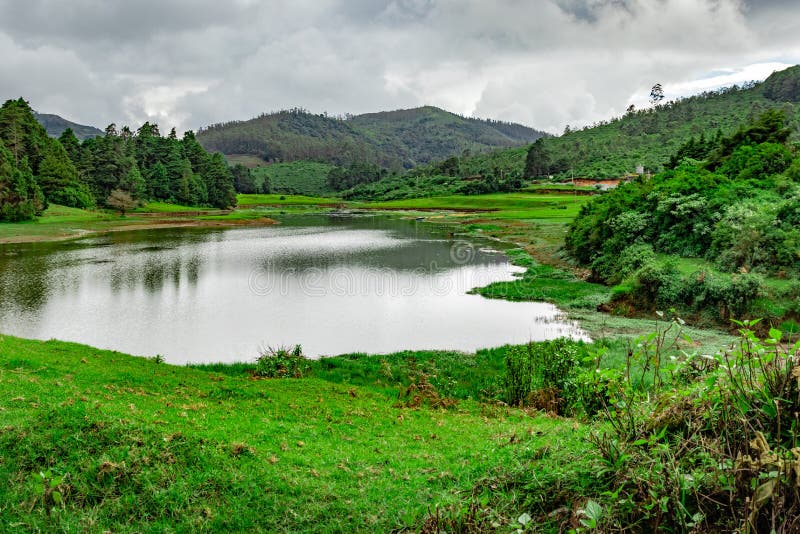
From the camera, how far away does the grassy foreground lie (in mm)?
4922

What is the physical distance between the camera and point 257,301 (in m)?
23.6

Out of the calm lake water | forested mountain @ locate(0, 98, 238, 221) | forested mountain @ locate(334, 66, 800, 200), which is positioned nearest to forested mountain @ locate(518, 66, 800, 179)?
forested mountain @ locate(334, 66, 800, 200)

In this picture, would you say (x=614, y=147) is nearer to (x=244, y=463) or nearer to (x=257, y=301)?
(x=257, y=301)

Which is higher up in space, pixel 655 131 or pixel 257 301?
pixel 655 131

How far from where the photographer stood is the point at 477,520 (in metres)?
3.92

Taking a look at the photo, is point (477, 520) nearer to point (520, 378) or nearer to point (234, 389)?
point (234, 389)

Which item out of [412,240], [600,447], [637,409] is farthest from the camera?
[412,240]

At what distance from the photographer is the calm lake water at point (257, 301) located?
17703 mm

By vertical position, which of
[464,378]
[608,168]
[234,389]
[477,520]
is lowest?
[464,378]

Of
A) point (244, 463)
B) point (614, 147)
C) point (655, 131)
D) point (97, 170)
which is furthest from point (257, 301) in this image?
point (655, 131)

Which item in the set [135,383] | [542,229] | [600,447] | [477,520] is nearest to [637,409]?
[600,447]

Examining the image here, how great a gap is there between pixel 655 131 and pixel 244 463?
490 ft

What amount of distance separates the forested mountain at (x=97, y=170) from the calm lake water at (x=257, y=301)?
72.0 ft

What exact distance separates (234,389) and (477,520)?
745cm
